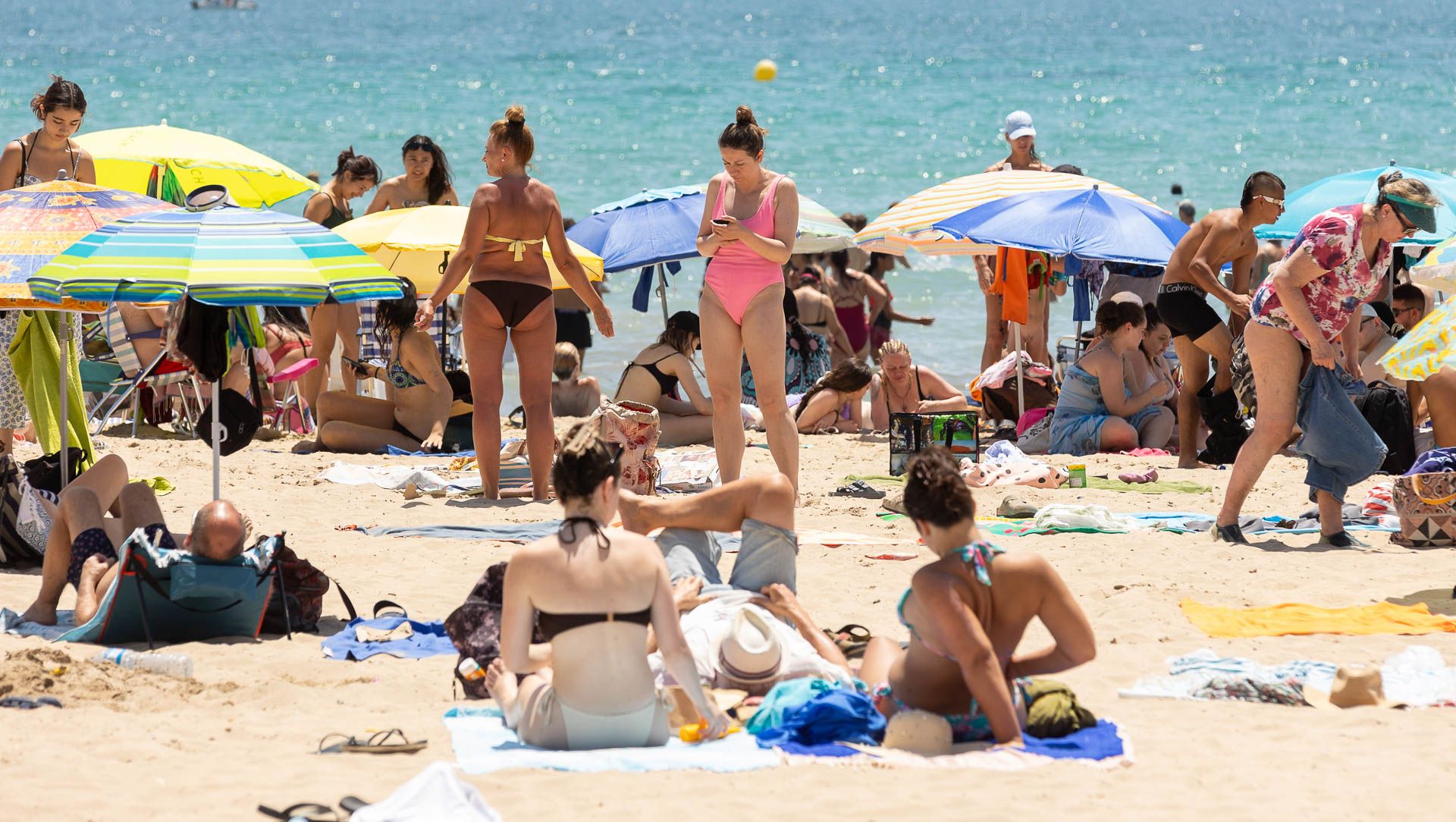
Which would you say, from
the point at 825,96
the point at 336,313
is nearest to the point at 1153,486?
the point at 336,313

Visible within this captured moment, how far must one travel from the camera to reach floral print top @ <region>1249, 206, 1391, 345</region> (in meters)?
6.15

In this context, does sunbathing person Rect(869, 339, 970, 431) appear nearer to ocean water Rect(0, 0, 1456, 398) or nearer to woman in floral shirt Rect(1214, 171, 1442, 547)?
woman in floral shirt Rect(1214, 171, 1442, 547)

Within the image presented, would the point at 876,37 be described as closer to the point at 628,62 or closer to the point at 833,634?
the point at 628,62

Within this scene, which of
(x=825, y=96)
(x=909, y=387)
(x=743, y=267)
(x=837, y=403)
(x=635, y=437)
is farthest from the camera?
(x=825, y=96)

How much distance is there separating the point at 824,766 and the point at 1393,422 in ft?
16.5

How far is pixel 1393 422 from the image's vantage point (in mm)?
8000

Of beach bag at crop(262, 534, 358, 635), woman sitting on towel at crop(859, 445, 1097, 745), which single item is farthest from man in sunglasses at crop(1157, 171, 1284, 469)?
beach bag at crop(262, 534, 358, 635)

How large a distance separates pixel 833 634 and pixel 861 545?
1.65 m

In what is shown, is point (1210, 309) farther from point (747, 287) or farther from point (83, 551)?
point (83, 551)

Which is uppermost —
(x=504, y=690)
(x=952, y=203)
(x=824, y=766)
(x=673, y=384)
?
(x=952, y=203)

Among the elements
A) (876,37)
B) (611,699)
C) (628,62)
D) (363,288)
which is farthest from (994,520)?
(876,37)

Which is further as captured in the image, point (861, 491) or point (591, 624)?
point (861, 491)

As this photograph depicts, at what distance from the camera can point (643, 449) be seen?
7398mm

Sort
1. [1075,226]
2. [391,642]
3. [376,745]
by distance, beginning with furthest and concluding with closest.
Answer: [1075,226], [391,642], [376,745]
